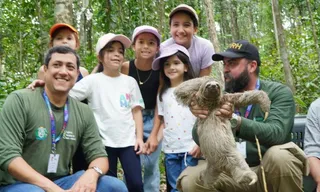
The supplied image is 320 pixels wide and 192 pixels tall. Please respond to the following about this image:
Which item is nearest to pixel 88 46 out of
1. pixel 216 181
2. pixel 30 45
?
pixel 30 45

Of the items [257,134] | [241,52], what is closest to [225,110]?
[257,134]

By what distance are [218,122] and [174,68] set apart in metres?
1.18

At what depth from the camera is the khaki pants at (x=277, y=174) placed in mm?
2926

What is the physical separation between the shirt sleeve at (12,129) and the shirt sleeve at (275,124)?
166 centimetres

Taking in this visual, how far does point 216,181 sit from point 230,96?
711 millimetres

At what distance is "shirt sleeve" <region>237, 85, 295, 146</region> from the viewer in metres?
2.86

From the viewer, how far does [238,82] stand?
326cm

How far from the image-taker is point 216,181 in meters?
2.87

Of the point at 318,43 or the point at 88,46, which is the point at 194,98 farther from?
the point at 318,43

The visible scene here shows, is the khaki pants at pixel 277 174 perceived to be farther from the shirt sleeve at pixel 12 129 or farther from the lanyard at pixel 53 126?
the shirt sleeve at pixel 12 129

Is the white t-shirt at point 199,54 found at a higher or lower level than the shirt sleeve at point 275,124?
higher

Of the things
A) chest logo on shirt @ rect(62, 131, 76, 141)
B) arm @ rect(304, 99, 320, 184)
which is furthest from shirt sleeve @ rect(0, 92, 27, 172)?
arm @ rect(304, 99, 320, 184)

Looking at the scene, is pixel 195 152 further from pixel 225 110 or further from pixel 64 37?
pixel 64 37

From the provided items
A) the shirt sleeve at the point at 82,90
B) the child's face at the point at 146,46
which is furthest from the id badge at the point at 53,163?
the child's face at the point at 146,46
